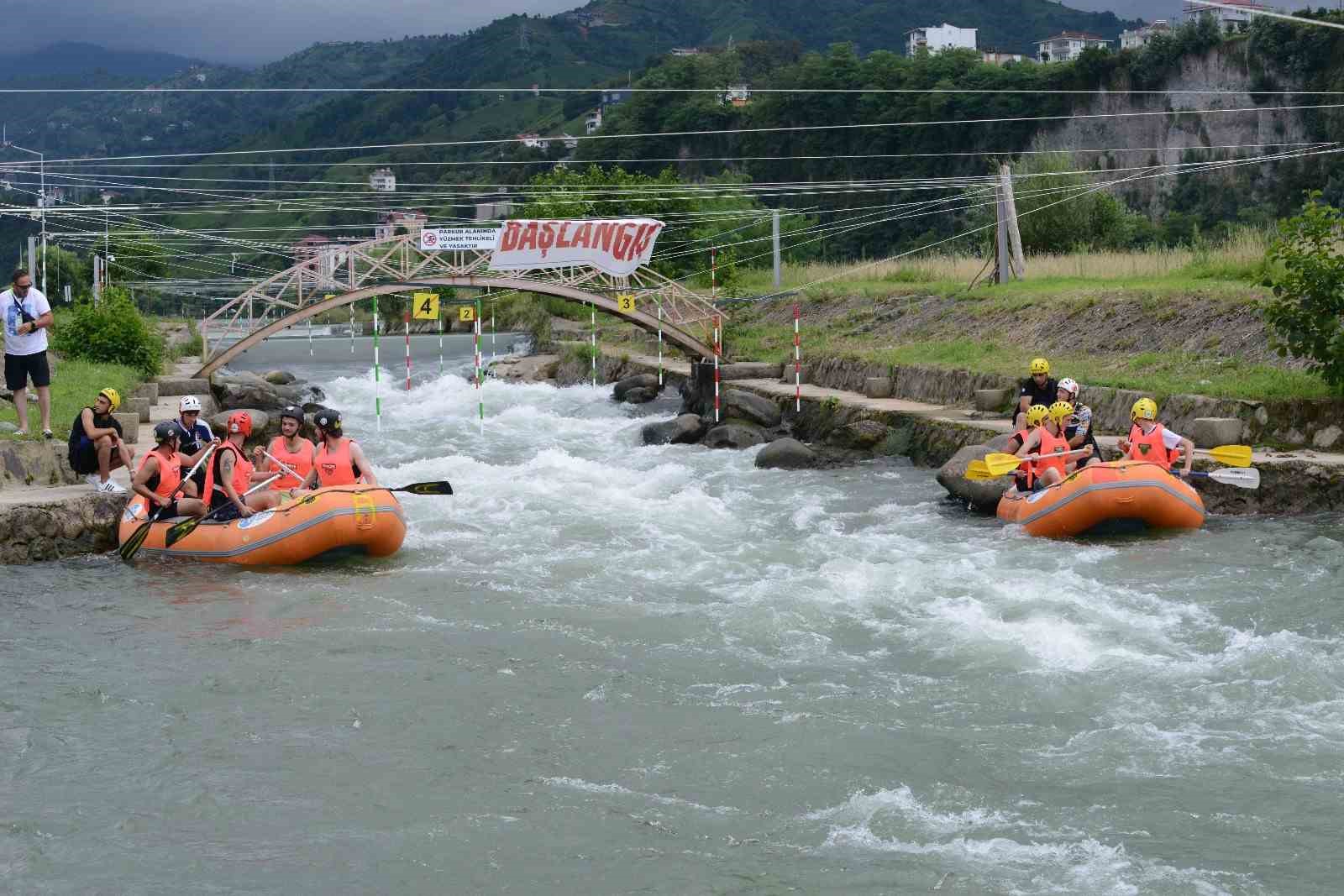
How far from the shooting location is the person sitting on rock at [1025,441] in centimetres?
1584

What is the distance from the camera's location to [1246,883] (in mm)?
7215

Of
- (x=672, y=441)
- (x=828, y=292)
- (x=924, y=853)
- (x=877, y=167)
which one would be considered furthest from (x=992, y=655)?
(x=877, y=167)

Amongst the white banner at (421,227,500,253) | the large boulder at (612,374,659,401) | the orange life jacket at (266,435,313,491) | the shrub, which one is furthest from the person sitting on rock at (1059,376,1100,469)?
the shrub

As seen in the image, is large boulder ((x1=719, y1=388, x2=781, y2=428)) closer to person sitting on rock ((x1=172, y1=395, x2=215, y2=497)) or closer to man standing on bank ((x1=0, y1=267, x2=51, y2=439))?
person sitting on rock ((x1=172, y1=395, x2=215, y2=497))

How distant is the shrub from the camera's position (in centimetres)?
3006

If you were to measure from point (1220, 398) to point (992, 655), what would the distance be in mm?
8003

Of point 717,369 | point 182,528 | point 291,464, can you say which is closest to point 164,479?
point 182,528

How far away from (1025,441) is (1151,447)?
130cm

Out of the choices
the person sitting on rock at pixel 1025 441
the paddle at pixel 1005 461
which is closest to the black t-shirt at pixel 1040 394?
the person sitting on rock at pixel 1025 441

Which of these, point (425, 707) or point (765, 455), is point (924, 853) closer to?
point (425, 707)

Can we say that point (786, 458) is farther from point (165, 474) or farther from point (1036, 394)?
point (165, 474)

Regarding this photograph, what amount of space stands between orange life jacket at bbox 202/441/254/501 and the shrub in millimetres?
16119

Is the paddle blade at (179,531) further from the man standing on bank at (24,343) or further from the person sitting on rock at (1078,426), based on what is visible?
the person sitting on rock at (1078,426)

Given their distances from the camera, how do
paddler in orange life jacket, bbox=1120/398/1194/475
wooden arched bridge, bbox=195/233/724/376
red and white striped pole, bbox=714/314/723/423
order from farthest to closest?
1. wooden arched bridge, bbox=195/233/724/376
2. red and white striped pole, bbox=714/314/723/423
3. paddler in orange life jacket, bbox=1120/398/1194/475
